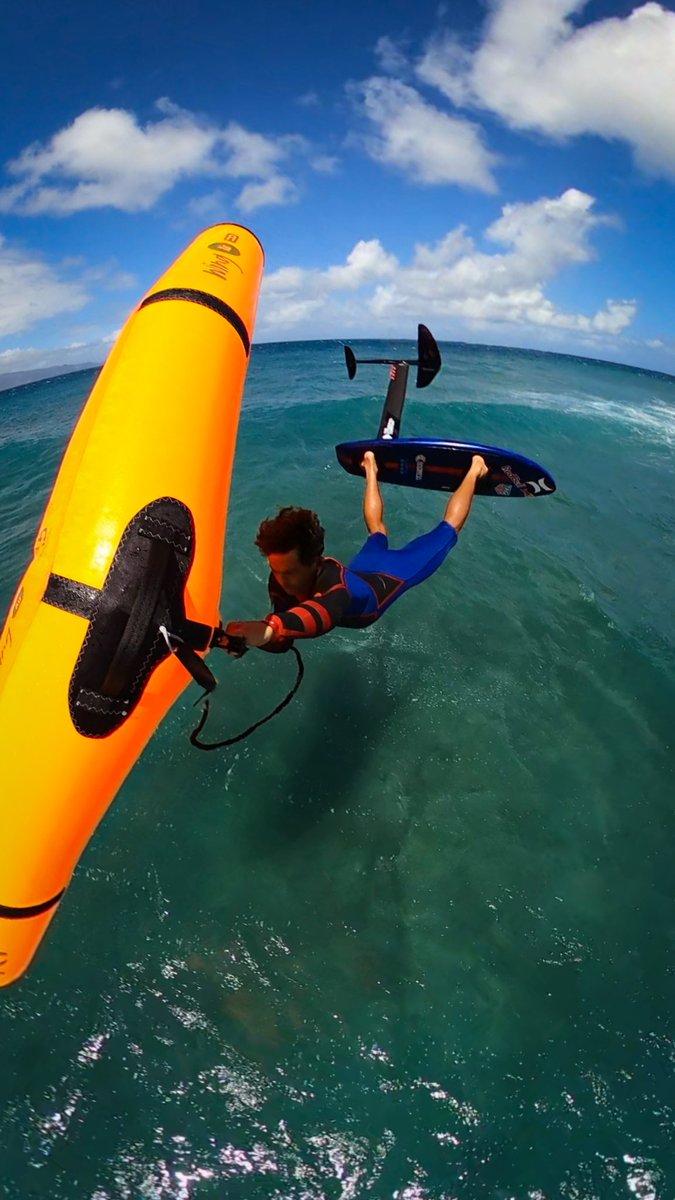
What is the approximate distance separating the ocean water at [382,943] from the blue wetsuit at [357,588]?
5.00 ft

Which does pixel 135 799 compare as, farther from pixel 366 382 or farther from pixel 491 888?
pixel 366 382

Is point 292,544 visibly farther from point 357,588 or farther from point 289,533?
point 357,588

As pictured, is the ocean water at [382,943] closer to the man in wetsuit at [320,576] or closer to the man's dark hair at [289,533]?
the man in wetsuit at [320,576]

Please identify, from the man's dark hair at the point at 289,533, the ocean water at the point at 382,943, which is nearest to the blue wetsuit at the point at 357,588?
the man's dark hair at the point at 289,533

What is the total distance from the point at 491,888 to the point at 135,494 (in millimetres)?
3791

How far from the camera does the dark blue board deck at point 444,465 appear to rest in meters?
5.84

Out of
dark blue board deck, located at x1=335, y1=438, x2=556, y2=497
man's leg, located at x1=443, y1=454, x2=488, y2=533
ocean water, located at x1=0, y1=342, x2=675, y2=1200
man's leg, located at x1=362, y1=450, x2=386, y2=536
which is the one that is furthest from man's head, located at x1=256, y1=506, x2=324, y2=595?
dark blue board deck, located at x1=335, y1=438, x2=556, y2=497

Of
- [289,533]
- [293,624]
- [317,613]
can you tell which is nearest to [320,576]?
[289,533]

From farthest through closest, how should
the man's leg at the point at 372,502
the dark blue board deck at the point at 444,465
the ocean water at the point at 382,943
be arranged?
the dark blue board deck at the point at 444,465, the man's leg at the point at 372,502, the ocean water at the point at 382,943

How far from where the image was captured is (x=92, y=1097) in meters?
3.02

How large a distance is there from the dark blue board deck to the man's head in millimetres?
2879

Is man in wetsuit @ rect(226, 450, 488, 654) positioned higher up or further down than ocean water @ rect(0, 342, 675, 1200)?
higher up

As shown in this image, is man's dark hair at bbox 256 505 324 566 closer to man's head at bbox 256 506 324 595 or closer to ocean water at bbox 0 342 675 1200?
man's head at bbox 256 506 324 595

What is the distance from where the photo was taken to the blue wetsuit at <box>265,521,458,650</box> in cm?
290
